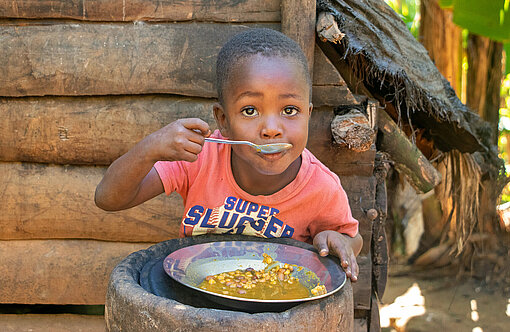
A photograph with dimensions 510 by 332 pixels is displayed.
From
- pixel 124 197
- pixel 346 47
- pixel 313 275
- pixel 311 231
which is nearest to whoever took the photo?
pixel 313 275

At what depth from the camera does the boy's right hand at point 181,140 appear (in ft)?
5.00

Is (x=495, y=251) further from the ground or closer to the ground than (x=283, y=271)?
closer to the ground

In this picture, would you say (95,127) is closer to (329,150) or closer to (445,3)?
(329,150)

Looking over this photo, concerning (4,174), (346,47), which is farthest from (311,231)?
(4,174)

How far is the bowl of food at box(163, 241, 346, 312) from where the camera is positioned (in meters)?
1.30

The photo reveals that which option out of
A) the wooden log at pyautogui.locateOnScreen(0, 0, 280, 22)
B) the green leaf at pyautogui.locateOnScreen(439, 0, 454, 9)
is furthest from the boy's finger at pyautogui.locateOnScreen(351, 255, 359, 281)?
the green leaf at pyautogui.locateOnScreen(439, 0, 454, 9)

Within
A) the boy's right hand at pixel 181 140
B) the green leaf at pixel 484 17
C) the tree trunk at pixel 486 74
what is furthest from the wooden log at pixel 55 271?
the tree trunk at pixel 486 74

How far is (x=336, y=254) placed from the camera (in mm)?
1571

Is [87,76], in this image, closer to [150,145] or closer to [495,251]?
[150,145]

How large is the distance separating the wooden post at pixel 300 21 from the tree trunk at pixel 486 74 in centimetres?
263

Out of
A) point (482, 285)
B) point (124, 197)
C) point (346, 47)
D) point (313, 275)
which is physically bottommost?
point (482, 285)

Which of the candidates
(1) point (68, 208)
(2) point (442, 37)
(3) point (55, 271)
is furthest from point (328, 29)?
(2) point (442, 37)

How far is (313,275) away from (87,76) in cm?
138

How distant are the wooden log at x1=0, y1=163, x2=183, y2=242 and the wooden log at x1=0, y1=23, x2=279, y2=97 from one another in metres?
0.37
